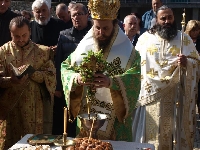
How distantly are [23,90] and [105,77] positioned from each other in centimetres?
140

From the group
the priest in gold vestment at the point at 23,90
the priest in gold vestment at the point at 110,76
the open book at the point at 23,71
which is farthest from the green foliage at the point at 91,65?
the priest in gold vestment at the point at 23,90

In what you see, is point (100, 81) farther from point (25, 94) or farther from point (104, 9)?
point (25, 94)

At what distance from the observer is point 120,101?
3.67m

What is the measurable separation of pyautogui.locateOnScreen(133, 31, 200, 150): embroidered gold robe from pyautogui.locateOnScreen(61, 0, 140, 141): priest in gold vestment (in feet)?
5.69

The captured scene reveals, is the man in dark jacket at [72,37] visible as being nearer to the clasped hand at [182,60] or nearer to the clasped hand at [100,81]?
the clasped hand at [182,60]

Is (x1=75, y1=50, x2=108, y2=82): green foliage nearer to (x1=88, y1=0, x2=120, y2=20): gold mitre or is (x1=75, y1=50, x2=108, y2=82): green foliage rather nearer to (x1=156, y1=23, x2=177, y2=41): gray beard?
(x1=88, y1=0, x2=120, y2=20): gold mitre

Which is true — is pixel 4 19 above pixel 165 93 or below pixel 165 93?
above

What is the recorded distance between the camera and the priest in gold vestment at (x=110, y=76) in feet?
11.9

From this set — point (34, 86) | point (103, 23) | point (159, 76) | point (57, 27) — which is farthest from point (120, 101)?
point (57, 27)

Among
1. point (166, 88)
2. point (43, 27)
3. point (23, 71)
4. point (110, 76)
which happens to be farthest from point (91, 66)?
point (43, 27)

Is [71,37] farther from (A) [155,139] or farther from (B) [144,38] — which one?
(A) [155,139]

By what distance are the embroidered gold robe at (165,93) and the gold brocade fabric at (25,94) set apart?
1553mm

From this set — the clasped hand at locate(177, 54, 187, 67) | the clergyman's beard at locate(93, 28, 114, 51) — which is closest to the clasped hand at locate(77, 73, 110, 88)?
the clergyman's beard at locate(93, 28, 114, 51)

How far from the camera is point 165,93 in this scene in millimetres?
5645
